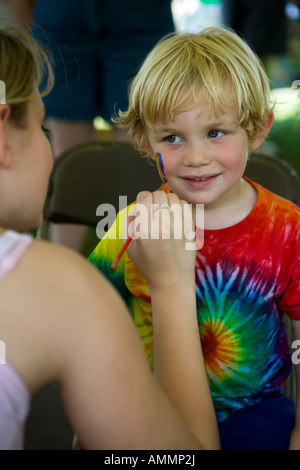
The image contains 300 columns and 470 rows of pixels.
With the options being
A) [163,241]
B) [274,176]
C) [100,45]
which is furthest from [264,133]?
[100,45]

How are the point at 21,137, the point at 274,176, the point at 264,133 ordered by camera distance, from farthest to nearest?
the point at 274,176, the point at 264,133, the point at 21,137

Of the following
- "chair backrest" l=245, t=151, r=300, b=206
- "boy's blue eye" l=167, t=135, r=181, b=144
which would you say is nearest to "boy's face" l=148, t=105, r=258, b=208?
"boy's blue eye" l=167, t=135, r=181, b=144

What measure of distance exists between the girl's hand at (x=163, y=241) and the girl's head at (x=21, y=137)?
6.4 inches

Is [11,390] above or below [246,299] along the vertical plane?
above

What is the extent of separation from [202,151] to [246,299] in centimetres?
27

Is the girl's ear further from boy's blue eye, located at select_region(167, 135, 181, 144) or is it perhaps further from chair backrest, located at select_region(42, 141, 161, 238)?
chair backrest, located at select_region(42, 141, 161, 238)

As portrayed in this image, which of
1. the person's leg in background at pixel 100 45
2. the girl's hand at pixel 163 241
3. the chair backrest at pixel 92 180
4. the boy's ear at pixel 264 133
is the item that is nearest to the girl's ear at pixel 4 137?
the girl's hand at pixel 163 241

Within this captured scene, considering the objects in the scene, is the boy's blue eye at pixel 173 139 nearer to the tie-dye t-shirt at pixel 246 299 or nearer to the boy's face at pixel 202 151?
the boy's face at pixel 202 151

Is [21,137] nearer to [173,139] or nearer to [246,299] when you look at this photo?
[173,139]

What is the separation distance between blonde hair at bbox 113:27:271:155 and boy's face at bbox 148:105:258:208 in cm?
2

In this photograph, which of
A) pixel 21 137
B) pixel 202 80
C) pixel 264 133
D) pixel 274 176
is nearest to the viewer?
pixel 21 137

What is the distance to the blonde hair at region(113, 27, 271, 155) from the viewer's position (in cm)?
102

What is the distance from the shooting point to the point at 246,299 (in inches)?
42.2

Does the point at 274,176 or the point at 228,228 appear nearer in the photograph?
the point at 228,228
